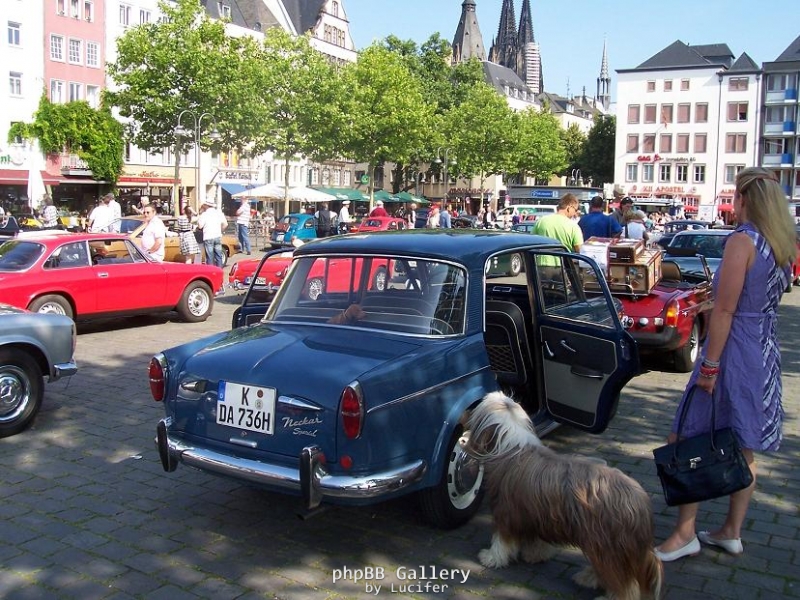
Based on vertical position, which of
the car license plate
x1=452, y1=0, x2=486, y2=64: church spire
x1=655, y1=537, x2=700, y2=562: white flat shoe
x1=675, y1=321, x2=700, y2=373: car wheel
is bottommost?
x1=655, y1=537, x2=700, y2=562: white flat shoe

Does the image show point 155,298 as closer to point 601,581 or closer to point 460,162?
point 601,581

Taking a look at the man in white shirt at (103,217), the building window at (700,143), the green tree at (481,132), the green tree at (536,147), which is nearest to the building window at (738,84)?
the building window at (700,143)

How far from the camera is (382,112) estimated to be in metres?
52.9

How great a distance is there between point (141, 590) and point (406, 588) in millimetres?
1335

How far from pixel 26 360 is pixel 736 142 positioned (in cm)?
8640

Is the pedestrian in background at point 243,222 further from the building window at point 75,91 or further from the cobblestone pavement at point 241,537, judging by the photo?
the building window at point 75,91

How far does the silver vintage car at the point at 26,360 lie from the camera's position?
6.64 m

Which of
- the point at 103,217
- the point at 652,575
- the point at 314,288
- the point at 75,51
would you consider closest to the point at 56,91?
the point at 75,51

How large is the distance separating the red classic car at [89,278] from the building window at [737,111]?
81419 mm

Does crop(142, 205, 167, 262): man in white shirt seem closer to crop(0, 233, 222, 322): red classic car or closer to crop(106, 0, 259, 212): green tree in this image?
crop(0, 233, 222, 322): red classic car

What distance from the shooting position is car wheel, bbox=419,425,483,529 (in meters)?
4.66

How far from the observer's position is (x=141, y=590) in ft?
13.5

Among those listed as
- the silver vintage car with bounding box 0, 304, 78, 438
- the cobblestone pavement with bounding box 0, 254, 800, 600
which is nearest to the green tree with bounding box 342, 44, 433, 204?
the silver vintage car with bounding box 0, 304, 78, 438

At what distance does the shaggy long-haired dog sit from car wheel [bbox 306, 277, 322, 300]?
5.50 ft
